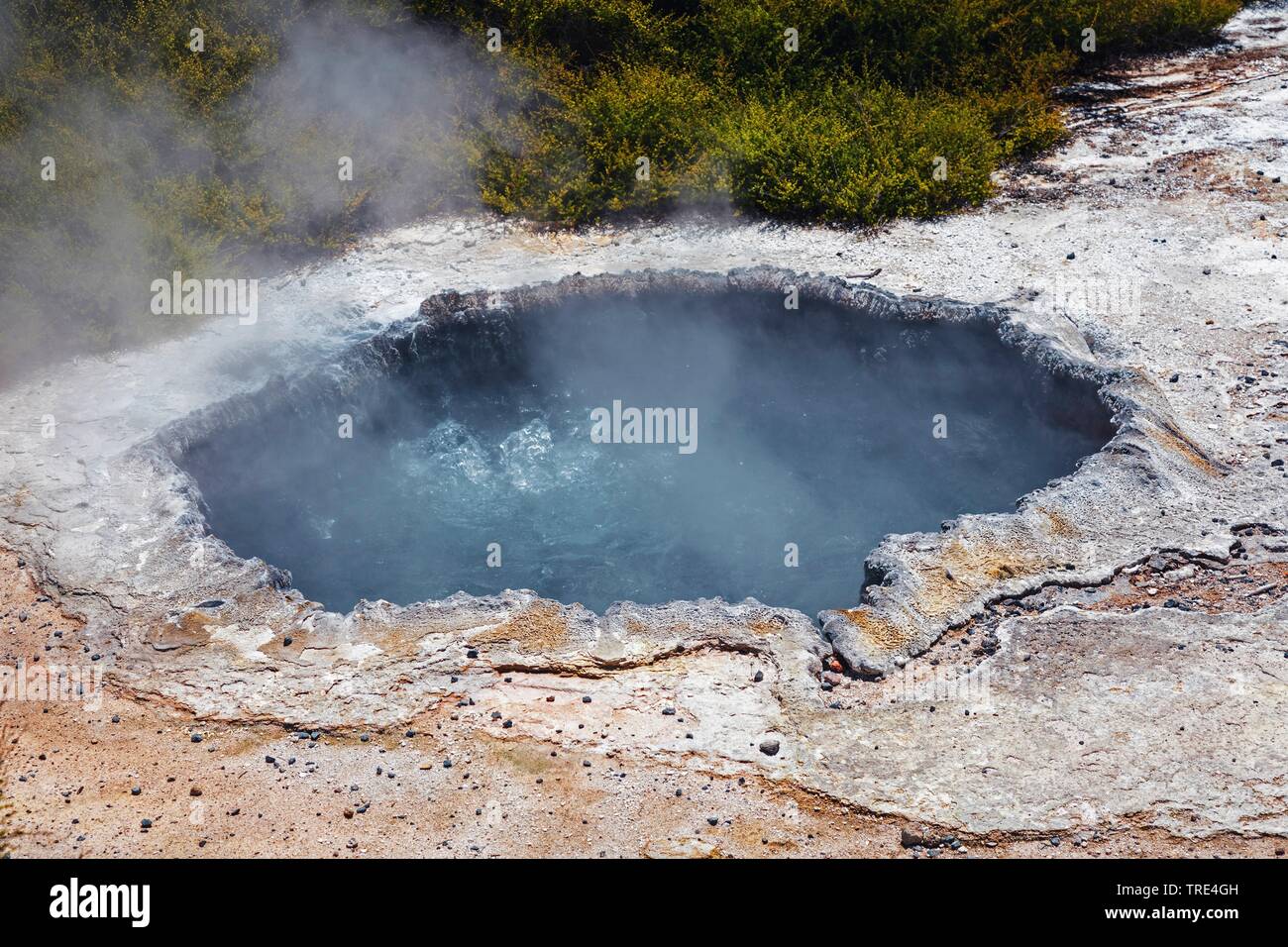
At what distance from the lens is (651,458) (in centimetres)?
962

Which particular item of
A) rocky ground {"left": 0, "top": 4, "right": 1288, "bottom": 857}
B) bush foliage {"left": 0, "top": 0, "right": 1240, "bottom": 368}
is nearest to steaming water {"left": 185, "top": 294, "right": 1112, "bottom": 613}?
rocky ground {"left": 0, "top": 4, "right": 1288, "bottom": 857}

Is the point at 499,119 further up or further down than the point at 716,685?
further up

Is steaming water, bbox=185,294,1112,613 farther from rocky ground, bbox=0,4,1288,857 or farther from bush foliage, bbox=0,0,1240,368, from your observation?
bush foliage, bbox=0,0,1240,368

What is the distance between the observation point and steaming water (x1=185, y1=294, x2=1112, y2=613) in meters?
8.62

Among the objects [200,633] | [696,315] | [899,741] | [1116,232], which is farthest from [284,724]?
[1116,232]

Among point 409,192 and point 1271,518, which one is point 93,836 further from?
point 409,192

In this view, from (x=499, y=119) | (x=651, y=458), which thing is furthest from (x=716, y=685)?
(x=499, y=119)

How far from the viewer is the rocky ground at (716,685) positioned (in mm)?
5617

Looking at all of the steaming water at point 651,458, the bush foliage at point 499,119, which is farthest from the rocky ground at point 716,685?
the bush foliage at point 499,119

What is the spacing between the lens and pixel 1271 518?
7.23m

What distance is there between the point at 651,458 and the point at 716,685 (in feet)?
11.6

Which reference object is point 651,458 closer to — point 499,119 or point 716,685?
point 716,685

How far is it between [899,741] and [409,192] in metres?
8.36

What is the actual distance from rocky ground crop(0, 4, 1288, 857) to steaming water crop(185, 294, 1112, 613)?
79 centimetres
